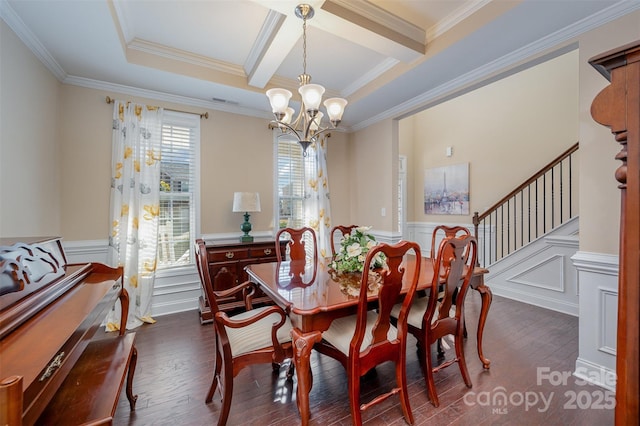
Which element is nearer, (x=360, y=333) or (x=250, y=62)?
(x=360, y=333)

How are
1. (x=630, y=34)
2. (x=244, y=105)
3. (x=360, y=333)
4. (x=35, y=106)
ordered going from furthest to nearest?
(x=244, y=105)
(x=35, y=106)
(x=630, y=34)
(x=360, y=333)

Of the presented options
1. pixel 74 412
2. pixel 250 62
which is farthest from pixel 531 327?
pixel 250 62

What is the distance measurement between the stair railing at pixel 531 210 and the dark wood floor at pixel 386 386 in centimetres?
186

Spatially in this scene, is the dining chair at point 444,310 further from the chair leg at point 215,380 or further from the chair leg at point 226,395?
the chair leg at point 215,380

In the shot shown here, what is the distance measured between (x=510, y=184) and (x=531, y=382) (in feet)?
11.0

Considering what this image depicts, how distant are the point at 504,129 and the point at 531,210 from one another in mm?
1412

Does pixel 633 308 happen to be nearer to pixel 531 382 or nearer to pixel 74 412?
pixel 531 382

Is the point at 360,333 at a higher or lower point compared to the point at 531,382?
higher

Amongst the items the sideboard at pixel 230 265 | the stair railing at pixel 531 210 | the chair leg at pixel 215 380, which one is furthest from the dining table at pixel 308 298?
the stair railing at pixel 531 210

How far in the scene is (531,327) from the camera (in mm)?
2842

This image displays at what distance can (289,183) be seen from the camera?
161 inches

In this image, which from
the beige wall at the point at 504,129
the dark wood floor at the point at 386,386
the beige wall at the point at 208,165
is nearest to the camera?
the dark wood floor at the point at 386,386

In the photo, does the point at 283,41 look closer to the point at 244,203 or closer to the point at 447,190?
the point at 244,203

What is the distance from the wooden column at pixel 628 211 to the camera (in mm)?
695
